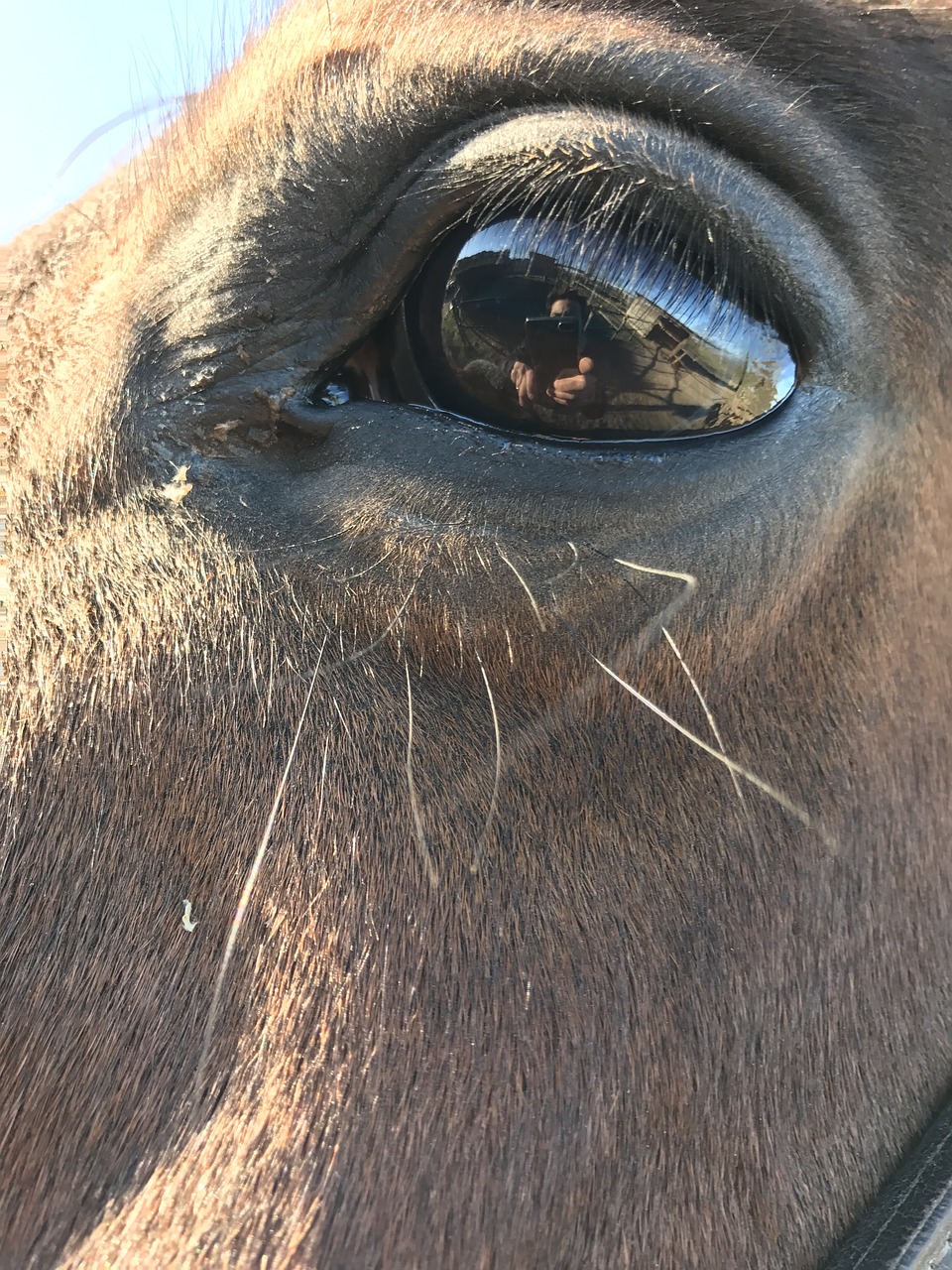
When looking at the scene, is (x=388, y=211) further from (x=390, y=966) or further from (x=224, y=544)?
(x=390, y=966)

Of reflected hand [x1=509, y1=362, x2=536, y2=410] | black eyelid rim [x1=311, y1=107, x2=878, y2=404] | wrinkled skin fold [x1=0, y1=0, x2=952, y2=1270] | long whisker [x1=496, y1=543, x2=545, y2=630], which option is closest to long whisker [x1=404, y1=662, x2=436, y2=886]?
wrinkled skin fold [x1=0, y1=0, x2=952, y2=1270]

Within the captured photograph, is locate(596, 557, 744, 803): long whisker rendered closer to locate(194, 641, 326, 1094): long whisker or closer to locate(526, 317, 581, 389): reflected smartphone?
locate(526, 317, 581, 389): reflected smartphone

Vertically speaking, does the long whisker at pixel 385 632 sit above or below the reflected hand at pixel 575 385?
below

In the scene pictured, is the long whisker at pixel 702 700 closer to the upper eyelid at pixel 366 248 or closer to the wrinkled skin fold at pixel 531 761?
the wrinkled skin fold at pixel 531 761

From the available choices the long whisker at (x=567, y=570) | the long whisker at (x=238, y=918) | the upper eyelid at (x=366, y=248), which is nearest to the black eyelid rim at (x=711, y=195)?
the upper eyelid at (x=366, y=248)

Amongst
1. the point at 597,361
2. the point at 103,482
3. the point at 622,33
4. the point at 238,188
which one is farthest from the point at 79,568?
the point at 622,33

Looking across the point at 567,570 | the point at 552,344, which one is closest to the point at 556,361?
the point at 552,344
